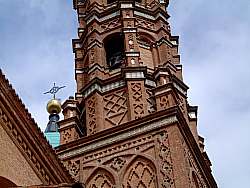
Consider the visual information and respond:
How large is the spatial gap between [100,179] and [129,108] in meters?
2.34

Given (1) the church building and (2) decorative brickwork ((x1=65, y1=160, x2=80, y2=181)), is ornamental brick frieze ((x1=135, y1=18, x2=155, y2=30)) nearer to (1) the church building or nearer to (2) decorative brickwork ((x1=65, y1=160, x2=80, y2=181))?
(1) the church building

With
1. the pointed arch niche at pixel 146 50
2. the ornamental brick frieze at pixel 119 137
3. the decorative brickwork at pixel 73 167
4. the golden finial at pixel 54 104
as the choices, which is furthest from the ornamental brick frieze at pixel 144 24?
the golden finial at pixel 54 104

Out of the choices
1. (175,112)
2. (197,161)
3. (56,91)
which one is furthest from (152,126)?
(56,91)

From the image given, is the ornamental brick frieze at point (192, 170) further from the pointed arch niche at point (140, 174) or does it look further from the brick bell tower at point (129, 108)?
the pointed arch niche at point (140, 174)

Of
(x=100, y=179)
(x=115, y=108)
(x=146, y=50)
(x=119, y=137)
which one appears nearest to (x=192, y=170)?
(x=119, y=137)

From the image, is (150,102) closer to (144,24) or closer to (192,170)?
(192,170)

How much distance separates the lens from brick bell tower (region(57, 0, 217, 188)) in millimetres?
16703

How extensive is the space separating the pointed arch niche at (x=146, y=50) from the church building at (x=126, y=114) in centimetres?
3

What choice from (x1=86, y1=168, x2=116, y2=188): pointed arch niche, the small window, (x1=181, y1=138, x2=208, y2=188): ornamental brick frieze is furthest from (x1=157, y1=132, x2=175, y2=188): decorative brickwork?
the small window

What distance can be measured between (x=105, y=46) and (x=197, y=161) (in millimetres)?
5081

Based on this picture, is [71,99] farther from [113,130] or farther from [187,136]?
[187,136]

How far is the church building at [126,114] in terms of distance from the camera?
1639 centimetres

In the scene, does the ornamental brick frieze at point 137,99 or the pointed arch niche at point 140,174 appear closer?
the pointed arch niche at point 140,174

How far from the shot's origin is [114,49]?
21.5m
